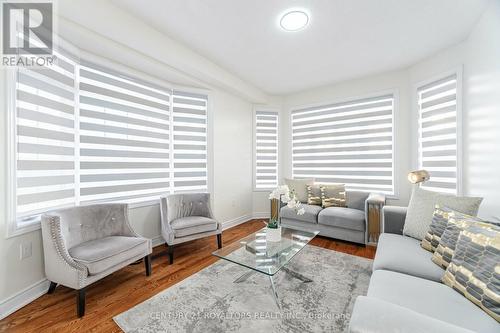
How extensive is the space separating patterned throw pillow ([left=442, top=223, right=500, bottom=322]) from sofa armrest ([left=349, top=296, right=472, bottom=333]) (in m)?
0.51

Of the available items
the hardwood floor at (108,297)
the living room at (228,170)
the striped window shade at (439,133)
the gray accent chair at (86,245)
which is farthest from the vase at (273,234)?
the striped window shade at (439,133)

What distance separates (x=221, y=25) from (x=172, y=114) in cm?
160

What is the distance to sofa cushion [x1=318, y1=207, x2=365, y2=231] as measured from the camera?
115 inches

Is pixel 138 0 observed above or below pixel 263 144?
above

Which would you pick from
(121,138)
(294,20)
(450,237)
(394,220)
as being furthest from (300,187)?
(121,138)

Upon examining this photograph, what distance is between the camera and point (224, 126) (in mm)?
3824

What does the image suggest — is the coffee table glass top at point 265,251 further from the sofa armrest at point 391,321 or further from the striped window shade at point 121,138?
the striped window shade at point 121,138

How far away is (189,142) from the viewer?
3.44 meters

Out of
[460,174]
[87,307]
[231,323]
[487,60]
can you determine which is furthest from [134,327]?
[487,60]

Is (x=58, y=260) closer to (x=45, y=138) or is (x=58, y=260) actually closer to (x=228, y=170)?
(x=45, y=138)

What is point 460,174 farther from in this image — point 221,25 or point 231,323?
point 221,25

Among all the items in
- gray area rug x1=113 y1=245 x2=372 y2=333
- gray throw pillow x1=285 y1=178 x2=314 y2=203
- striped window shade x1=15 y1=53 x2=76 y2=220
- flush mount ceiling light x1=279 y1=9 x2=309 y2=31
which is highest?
flush mount ceiling light x1=279 y1=9 x2=309 y2=31

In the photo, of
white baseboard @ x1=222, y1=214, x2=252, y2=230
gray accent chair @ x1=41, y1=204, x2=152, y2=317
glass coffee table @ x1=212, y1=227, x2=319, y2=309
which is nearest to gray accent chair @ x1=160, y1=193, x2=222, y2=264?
gray accent chair @ x1=41, y1=204, x2=152, y2=317

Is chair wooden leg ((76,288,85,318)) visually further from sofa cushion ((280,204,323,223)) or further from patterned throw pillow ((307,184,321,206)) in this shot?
patterned throw pillow ((307,184,321,206))
